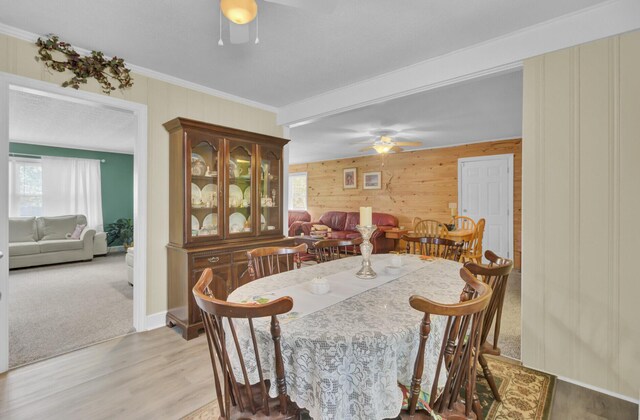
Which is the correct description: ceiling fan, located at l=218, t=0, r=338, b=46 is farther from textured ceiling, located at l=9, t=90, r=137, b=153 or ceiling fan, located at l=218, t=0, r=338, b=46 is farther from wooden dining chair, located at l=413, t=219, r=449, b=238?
wooden dining chair, located at l=413, t=219, r=449, b=238

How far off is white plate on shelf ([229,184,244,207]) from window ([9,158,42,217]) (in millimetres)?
5806

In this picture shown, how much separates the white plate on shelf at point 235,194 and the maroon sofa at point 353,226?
121 inches

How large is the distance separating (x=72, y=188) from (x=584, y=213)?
8.57 metres

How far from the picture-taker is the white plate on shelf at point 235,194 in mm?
3119

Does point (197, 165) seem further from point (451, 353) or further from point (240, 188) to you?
point (451, 353)

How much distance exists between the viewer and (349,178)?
7484 millimetres

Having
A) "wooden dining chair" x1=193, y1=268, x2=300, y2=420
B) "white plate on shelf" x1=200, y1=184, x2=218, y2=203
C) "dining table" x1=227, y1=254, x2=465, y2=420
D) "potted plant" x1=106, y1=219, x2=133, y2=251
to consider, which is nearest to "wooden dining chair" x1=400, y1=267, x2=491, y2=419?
"dining table" x1=227, y1=254, x2=465, y2=420

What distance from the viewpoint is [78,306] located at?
344 centimetres

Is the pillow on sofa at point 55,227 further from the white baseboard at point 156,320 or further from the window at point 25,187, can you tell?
the white baseboard at point 156,320

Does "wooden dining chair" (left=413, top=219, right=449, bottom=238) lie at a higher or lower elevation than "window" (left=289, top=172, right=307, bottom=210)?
lower

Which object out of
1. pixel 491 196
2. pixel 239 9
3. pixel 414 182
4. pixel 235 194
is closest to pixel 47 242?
pixel 235 194

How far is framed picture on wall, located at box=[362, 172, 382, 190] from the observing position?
6.96 metres

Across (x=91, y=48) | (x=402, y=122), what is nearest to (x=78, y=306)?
(x=91, y=48)

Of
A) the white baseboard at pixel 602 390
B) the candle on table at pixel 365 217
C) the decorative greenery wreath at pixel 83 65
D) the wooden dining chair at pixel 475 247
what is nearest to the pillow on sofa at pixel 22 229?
the decorative greenery wreath at pixel 83 65
